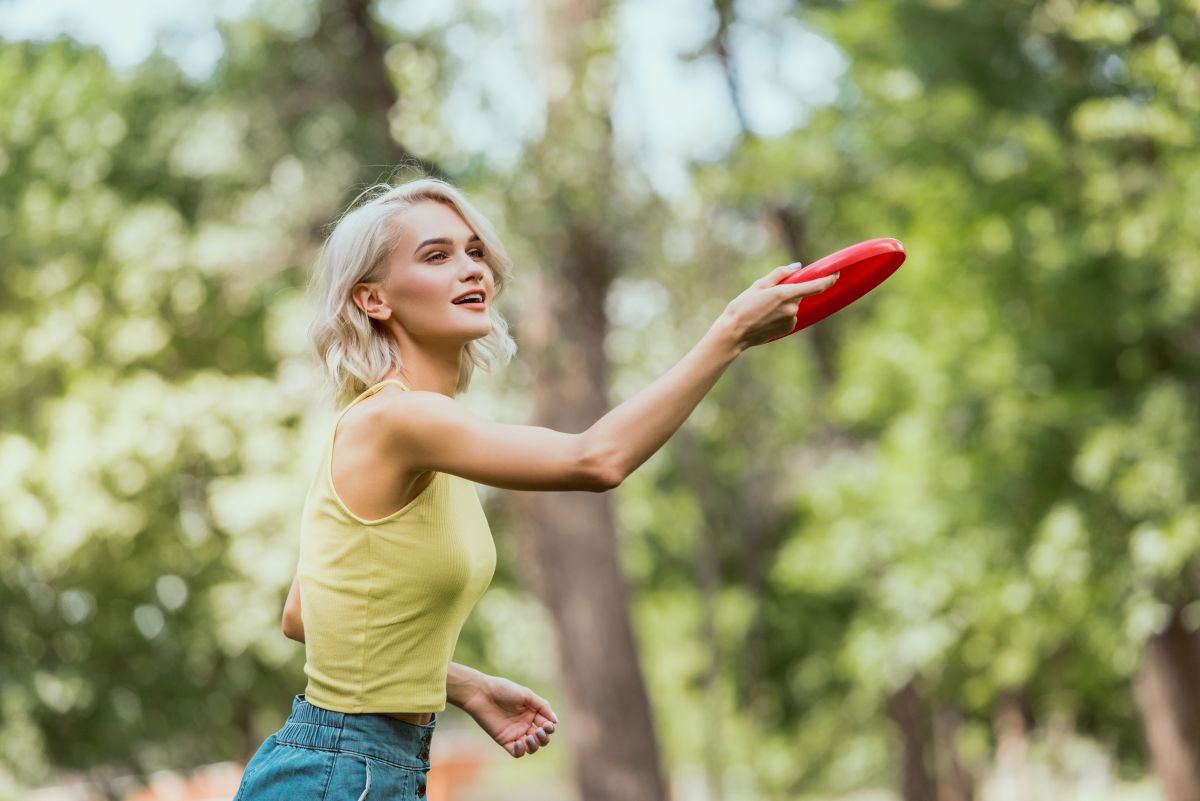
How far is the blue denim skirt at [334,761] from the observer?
242 cm

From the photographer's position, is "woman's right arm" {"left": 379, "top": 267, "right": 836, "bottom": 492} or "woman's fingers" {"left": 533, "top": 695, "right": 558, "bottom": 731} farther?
"woman's fingers" {"left": 533, "top": 695, "right": 558, "bottom": 731}

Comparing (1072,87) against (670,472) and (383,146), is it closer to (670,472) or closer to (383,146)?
(383,146)

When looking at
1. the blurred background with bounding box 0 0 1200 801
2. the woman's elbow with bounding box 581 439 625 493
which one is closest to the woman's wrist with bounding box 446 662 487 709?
the woman's elbow with bounding box 581 439 625 493

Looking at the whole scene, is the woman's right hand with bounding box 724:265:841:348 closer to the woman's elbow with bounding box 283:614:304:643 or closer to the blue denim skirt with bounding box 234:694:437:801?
the blue denim skirt with bounding box 234:694:437:801

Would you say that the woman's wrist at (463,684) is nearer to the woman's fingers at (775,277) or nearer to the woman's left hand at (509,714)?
the woman's left hand at (509,714)

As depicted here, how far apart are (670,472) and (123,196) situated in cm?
867

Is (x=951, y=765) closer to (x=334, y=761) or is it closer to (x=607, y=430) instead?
(x=334, y=761)

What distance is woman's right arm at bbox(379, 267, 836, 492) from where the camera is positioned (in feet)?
7.25

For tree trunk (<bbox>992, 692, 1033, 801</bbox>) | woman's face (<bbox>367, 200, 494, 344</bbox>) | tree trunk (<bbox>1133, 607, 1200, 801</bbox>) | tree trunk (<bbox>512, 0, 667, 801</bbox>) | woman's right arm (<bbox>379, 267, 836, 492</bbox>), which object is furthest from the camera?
tree trunk (<bbox>992, 692, 1033, 801</bbox>)

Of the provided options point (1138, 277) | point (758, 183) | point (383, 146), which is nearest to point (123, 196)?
point (383, 146)

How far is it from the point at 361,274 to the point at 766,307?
2.46 ft

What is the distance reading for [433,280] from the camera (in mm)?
2578

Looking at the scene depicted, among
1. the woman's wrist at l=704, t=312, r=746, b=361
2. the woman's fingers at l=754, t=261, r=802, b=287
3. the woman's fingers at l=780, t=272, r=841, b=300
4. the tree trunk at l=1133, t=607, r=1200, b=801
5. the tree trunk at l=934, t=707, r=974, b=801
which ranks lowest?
the tree trunk at l=934, t=707, r=974, b=801

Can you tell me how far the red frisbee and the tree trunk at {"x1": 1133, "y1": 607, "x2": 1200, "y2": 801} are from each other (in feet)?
37.5
